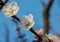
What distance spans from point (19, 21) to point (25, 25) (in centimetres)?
6

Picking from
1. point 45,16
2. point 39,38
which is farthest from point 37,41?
point 45,16

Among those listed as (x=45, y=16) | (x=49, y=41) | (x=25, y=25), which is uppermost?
(x=45, y=16)

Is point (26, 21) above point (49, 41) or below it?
above

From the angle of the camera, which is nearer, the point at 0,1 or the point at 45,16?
the point at 0,1

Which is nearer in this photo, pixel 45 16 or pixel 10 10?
pixel 10 10

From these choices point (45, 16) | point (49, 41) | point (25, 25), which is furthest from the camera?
point (45, 16)

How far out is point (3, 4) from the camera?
0.54 metres

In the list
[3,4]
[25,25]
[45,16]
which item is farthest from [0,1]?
[45,16]

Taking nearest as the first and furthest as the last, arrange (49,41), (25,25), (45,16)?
1. (49,41)
2. (25,25)
3. (45,16)

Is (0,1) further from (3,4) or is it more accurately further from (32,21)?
(32,21)

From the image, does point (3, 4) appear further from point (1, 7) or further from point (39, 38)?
point (39, 38)

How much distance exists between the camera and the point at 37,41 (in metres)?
0.54

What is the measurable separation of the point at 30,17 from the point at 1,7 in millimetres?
129

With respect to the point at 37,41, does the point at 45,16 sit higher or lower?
higher
